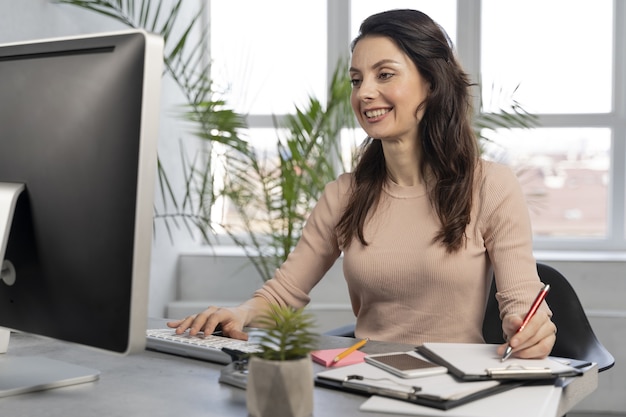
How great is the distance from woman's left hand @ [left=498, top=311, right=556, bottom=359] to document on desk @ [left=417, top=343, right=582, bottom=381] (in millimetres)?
19

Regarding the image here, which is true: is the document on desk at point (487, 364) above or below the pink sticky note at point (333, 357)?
above

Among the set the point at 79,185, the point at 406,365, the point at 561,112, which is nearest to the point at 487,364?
the point at 406,365

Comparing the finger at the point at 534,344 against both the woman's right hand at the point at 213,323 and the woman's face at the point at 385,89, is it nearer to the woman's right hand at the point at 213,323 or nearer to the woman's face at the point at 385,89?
the woman's right hand at the point at 213,323

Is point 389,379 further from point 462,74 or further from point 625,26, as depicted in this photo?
point 625,26

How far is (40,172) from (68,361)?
414 millimetres

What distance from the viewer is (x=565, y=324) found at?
2.26 meters

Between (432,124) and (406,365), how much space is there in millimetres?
948

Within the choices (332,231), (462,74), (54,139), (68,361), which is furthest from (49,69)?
(462,74)

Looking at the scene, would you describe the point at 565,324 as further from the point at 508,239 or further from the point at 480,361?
the point at 480,361

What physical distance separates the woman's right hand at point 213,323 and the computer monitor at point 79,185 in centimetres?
43

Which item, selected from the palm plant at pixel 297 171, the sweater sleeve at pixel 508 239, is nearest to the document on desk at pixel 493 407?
the sweater sleeve at pixel 508 239

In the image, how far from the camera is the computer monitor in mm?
1091

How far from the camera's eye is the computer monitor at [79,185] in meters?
1.09

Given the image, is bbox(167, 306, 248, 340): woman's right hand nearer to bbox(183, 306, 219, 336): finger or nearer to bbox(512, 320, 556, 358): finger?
bbox(183, 306, 219, 336): finger
